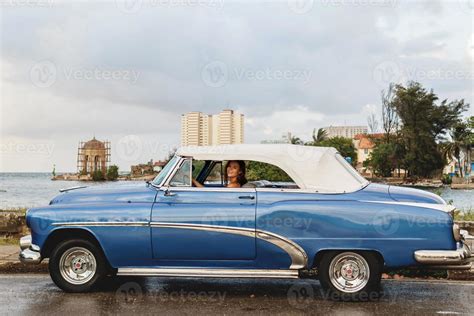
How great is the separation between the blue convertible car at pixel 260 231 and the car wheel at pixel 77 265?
0.01 m

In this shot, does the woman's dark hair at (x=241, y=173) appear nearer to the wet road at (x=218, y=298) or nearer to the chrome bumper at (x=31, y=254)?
the wet road at (x=218, y=298)

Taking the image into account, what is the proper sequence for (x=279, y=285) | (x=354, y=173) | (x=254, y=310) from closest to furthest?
(x=254, y=310) < (x=354, y=173) < (x=279, y=285)

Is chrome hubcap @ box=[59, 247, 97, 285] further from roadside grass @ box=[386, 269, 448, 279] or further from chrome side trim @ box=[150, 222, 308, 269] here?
roadside grass @ box=[386, 269, 448, 279]

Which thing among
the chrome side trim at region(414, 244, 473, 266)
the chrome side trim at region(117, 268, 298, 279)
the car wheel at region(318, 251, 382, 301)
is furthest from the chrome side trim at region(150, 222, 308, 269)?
the chrome side trim at region(414, 244, 473, 266)

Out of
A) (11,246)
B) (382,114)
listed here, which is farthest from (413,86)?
(11,246)

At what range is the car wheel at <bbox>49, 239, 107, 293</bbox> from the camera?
8.01 metres

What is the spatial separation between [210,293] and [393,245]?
95.1 inches

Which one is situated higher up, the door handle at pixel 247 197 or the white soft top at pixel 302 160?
the white soft top at pixel 302 160

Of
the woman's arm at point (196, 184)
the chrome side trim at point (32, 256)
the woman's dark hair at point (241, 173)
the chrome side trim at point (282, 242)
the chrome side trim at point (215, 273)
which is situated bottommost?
the chrome side trim at point (215, 273)

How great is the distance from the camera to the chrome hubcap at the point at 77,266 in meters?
8.05

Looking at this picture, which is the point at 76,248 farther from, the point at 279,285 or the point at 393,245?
the point at 393,245

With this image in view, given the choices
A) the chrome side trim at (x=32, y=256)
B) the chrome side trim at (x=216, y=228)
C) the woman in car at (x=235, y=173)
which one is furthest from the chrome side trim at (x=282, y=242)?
the chrome side trim at (x=32, y=256)

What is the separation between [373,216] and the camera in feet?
25.0

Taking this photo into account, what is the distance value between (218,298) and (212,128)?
468 cm
